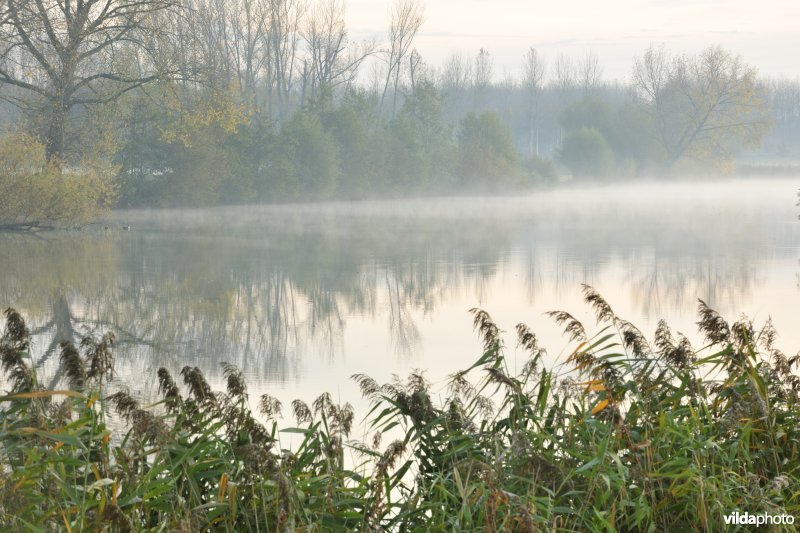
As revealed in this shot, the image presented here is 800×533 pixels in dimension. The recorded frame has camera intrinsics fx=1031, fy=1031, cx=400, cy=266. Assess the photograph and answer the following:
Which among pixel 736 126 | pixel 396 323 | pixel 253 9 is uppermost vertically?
pixel 253 9

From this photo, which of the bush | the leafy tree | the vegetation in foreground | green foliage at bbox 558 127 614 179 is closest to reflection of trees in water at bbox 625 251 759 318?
the vegetation in foreground

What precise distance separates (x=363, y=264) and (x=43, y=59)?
12711 mm

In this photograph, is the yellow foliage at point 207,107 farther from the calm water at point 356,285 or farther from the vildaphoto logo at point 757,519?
the vildaphoto logo at point 757,519

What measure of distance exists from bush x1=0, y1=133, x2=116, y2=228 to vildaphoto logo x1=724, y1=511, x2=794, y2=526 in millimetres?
23722

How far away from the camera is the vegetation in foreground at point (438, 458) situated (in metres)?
4.16

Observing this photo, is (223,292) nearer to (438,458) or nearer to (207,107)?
(438,458)

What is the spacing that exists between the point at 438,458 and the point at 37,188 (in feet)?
75.7

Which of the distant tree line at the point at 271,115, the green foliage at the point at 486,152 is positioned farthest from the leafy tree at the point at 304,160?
the green foliage at the point at 486,152

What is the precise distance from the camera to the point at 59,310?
1416cm

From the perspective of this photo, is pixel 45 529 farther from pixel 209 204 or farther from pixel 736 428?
pixel 209 204

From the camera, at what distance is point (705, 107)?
6631cm

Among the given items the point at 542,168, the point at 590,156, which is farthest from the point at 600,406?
the point at 590,156

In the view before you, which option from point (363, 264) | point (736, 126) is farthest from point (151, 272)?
point (736, 126)

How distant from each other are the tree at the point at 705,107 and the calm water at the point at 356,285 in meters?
33.3
